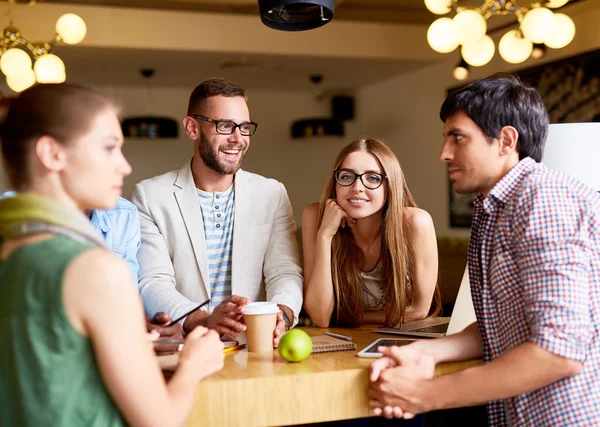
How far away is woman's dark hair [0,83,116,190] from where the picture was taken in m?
1.26

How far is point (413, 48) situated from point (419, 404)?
6200mm

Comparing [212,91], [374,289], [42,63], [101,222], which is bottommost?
[374,289]

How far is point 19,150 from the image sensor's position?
4.18 feet

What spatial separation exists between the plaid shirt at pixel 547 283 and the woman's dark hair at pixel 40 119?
97 centimetres

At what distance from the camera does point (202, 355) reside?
1.47 metres

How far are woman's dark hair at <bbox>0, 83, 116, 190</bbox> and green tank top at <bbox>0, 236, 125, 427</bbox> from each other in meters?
0.17

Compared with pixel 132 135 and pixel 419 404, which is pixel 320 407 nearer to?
pixel 419 404

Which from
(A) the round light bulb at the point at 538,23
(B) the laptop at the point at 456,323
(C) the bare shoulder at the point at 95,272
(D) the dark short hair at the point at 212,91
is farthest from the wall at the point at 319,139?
(C) the bare shoulder at the point at 95,272

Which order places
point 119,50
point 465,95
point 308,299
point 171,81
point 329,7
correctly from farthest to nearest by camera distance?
point 171,81, point 119,50, point 308,299, point 329,7, point 465,95

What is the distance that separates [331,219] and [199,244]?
20.4 inches

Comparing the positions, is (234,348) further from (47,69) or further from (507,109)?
(47,69)

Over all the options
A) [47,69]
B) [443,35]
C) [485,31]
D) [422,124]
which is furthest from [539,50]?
[47,69]

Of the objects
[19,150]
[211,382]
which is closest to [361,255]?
[211,382]

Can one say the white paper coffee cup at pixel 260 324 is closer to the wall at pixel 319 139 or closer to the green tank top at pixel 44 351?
the green tank top at pixel 44 351
